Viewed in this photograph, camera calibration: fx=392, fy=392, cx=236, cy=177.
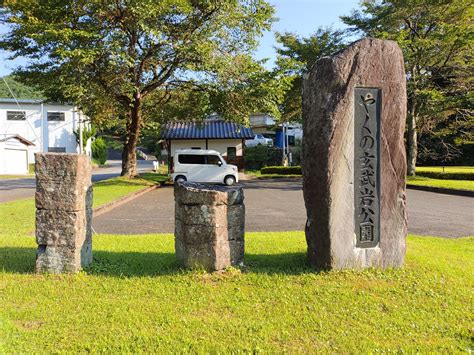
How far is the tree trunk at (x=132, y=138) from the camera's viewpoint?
1963 centimetres

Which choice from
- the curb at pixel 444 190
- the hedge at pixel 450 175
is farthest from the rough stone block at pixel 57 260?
the hedge at pixel 450 175

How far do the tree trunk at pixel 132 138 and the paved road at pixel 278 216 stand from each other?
19.9ft

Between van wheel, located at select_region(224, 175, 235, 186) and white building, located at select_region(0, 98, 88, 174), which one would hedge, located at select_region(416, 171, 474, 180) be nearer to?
van wheel, located at select_region(224, 175, 235, 186)

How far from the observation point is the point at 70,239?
492 cm

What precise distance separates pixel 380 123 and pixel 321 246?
174cm

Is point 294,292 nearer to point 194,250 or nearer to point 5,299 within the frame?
point 194,250

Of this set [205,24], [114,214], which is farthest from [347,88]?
[205,24]

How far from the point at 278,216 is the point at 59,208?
6678mm

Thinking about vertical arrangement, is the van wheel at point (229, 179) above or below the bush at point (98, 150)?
below

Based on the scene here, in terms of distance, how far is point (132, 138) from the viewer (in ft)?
66.7

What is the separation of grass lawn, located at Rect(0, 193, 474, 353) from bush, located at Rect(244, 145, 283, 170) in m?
27.7

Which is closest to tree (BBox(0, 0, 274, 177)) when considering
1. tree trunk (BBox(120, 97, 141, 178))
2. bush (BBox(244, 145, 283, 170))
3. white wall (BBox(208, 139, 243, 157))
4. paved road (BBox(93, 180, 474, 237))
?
tree trunk (BBox(120, 97, 141, 178))

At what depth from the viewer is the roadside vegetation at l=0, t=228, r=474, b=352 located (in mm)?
3270

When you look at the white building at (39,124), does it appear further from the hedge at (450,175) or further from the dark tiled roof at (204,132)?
the hedge at (450,175)
